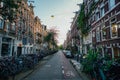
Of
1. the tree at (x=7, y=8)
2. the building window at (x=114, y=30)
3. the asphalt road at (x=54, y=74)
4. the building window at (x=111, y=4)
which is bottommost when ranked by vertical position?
the asphalt road at (x=54, y=74)

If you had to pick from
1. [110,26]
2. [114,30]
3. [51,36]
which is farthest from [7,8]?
[51,36]

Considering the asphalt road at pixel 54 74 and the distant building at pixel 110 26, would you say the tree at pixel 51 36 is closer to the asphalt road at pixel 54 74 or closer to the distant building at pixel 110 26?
the distant building at pixel 110 26

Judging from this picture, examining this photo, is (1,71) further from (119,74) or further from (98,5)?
(98,5)

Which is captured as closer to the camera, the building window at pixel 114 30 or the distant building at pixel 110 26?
the distant building at pixel 110 26

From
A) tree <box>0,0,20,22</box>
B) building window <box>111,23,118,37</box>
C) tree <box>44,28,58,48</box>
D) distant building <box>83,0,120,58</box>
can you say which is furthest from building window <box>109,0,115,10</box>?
tree <box>44,28,58,48</box>

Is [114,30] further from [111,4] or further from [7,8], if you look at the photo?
[7,8]

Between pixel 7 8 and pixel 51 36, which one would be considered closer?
pixel 7 8

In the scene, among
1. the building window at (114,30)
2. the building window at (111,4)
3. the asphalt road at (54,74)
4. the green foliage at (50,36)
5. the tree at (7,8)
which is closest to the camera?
Answer: the tree at (7,8)

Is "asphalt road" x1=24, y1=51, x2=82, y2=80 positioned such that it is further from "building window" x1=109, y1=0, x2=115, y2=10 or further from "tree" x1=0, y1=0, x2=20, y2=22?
"building window" x1=109, y1=0, x2=115, y2=10

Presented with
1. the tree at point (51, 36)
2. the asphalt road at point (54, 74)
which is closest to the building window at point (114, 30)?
the asphalt road at point (54, 74)

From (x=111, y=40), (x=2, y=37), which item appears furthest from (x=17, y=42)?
(x=111, y=40)

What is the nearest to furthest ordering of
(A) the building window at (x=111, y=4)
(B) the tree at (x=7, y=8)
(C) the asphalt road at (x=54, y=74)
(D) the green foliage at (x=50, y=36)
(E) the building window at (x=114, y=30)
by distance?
(B) the tree at (x=7, y=8)
(C) the asphalt road at (x=54, y=74)
(E) the building window at (x=114, y=30)
(A) the building window at (x=111, y=4)
(D) the green foliage at (x=50, y=36)

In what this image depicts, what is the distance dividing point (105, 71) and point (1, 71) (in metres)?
6.19

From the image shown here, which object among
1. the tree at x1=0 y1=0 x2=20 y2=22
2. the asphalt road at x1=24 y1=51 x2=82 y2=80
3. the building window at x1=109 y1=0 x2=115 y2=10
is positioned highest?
the building window at x1=109 y1=0 x2=115 y2=10
